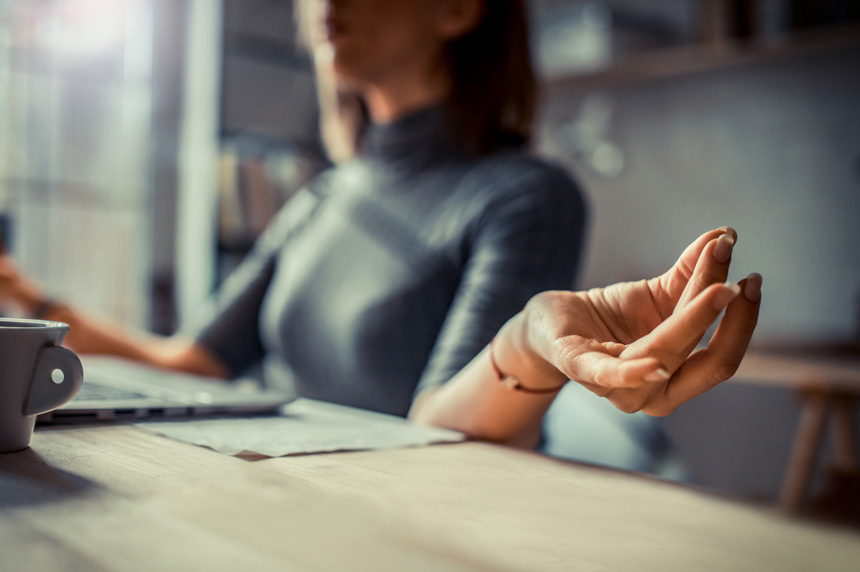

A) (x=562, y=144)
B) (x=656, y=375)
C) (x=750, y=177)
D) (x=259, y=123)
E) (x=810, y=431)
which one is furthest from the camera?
(x=562, y=144)

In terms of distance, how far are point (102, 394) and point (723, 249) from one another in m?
0.49

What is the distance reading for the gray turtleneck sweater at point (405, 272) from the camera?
0.90m

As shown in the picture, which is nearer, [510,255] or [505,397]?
[505,397]

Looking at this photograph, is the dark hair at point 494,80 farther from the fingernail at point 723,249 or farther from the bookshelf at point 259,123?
the bookshelf at point 259,123

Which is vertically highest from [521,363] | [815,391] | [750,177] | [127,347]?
[750,177]

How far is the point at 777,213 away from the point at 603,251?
67 cm

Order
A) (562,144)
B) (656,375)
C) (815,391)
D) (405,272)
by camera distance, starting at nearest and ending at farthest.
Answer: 1. (656,375)
2. (405,272)
3. (815,391)
4. (562,144)

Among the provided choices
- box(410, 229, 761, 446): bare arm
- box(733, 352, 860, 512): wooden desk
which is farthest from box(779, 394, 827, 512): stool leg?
box(410, 229, 761, 446): bare arm

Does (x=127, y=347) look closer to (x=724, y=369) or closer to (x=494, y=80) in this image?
(x=494, y=80)

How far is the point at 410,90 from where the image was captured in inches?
48.9

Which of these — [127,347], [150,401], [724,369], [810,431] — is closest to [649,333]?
[724,369]

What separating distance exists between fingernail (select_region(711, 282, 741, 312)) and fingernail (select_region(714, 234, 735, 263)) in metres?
0.04

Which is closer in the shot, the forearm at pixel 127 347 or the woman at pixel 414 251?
the woman at pixel 414 251

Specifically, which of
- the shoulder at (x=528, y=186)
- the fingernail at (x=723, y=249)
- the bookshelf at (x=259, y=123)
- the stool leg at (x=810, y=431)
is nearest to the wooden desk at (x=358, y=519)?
the fingernail at (x=723, y=249)
